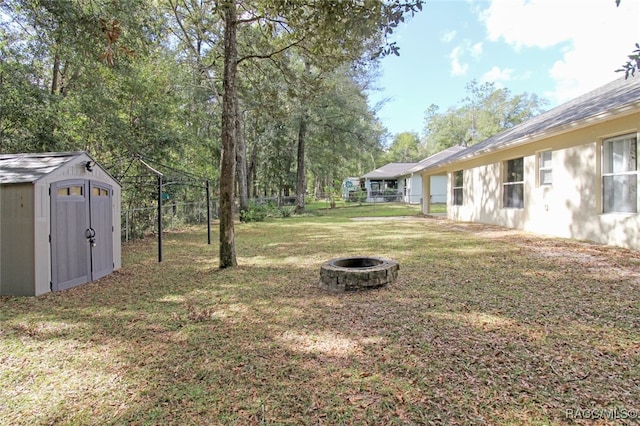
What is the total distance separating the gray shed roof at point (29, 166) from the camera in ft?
16.8

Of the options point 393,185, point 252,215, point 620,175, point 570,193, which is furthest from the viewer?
point 393,185

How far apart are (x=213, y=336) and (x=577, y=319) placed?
12.3 ft

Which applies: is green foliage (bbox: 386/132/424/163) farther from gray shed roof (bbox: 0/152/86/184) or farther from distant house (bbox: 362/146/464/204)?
gray shed roof (bbox: 0/152/86/184)

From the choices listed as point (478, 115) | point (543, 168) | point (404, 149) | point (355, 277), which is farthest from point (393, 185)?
point (355, 277)

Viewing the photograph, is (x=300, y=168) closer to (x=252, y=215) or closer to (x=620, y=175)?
(x=252, y=215)

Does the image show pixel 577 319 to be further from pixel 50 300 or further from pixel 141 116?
pixel 141 116

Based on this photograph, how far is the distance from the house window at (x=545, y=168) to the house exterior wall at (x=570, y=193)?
0.11 meters

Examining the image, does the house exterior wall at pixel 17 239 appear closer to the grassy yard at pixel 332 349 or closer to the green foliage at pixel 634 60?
the grassy yard at pixel 332 349

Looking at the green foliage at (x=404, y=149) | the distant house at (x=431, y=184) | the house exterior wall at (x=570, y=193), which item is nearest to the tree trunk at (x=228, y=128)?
the house exterior wall at (x=570, y=193)

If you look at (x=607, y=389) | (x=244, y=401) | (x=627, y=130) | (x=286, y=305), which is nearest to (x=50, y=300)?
(x=286, y=305)

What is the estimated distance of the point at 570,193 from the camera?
27.2 feet

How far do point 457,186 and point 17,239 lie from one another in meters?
15.2

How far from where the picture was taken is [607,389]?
233cm

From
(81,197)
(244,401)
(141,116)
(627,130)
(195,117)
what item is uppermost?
(195,117)
